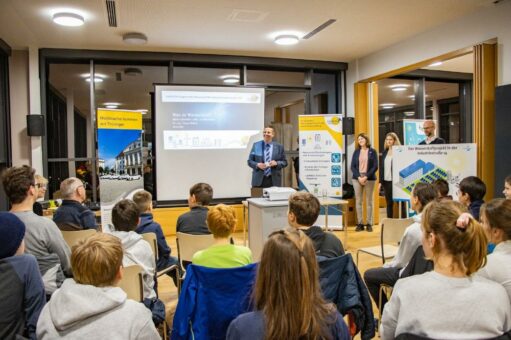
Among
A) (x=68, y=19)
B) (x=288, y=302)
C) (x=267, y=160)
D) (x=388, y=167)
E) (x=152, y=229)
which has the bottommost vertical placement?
(x=152, y=229)

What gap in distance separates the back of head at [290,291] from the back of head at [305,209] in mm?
1116

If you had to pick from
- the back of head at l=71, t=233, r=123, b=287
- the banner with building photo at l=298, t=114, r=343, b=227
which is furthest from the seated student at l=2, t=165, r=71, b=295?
the banner with building photo at l=298, t=114, r=343, b=227

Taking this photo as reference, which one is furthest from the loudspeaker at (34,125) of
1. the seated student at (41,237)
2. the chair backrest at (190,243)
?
A: the chair backrest at (190,243)

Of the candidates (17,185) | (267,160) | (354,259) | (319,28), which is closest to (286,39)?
(319,28)

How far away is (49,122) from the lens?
635 cm

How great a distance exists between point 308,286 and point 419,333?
457mm

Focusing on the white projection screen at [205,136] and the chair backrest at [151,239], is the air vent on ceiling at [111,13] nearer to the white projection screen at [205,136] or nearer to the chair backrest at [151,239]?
the white projection screen at [205,136]

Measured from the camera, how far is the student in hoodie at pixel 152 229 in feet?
9.79

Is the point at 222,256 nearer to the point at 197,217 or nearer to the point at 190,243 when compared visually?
the point at 190,243

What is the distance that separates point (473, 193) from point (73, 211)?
3.16 meters

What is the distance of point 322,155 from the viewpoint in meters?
6.52


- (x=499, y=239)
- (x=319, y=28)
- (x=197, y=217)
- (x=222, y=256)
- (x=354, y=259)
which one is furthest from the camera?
(x=319, y=28)

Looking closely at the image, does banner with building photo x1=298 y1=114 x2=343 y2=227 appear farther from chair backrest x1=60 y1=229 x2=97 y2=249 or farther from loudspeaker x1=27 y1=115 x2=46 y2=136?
chair backrest x1=60 y1=229 x2=97 y2=249

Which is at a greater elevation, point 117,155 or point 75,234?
point 117,155
